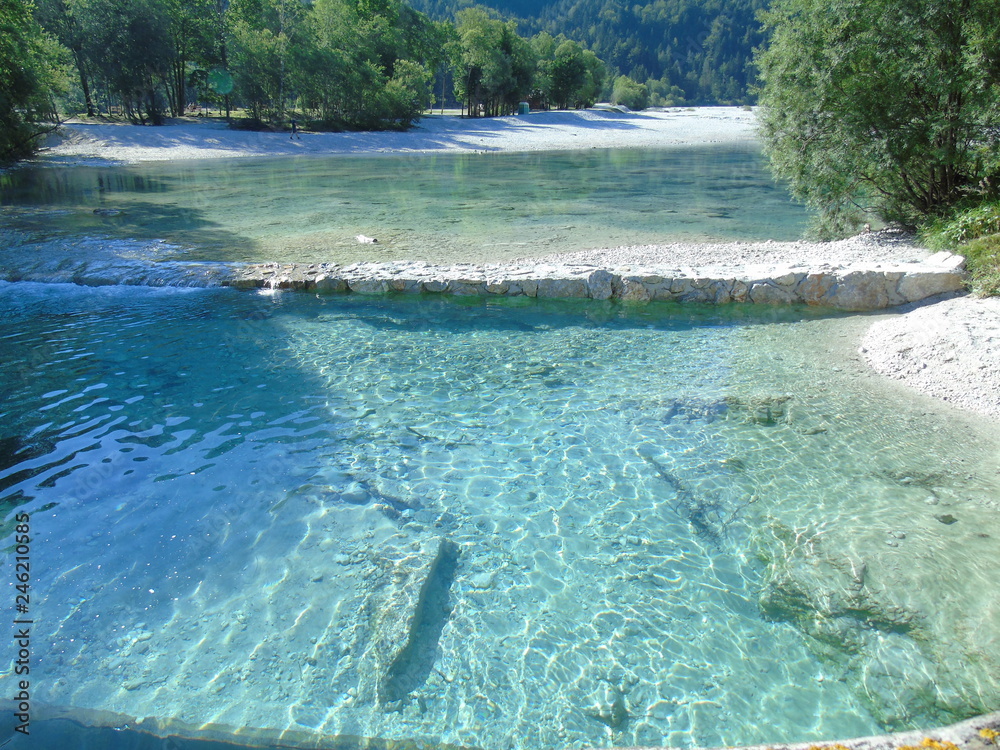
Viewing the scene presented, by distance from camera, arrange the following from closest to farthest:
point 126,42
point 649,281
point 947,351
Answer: point 947,351 < point 649,281 < point 126,42

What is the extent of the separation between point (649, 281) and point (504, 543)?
269 inches

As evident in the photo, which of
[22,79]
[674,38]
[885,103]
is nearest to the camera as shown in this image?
[885,103]

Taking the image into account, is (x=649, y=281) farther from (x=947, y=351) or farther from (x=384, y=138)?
(x=384, y=138)

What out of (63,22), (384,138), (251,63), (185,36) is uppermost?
(185,36)

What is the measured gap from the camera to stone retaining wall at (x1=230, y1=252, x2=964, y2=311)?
387 inches

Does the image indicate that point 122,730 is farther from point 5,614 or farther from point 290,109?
point 290,109

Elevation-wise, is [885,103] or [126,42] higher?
[126,42]

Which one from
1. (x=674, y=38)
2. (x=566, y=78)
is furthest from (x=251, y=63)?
(x=674, y=38)

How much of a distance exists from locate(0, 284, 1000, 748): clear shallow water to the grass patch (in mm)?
2923

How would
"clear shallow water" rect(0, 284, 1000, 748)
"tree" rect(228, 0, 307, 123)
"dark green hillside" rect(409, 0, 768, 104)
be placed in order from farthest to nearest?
"dark green hillside" rect(409, 0, 768, 104)
"tree" rect(228, 0, 307, 123)
"clear shallow water" rect(0, 284, 1000, 748)

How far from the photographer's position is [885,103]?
1145 cm

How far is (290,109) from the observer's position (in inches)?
2103

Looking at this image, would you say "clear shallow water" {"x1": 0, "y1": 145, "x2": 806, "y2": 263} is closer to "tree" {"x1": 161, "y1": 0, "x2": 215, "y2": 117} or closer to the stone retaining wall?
the stone retaining wall

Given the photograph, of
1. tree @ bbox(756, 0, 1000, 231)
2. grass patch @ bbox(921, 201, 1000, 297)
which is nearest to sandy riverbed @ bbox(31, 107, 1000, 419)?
grass patch @ bbox(921, 201, 1000, 297)
